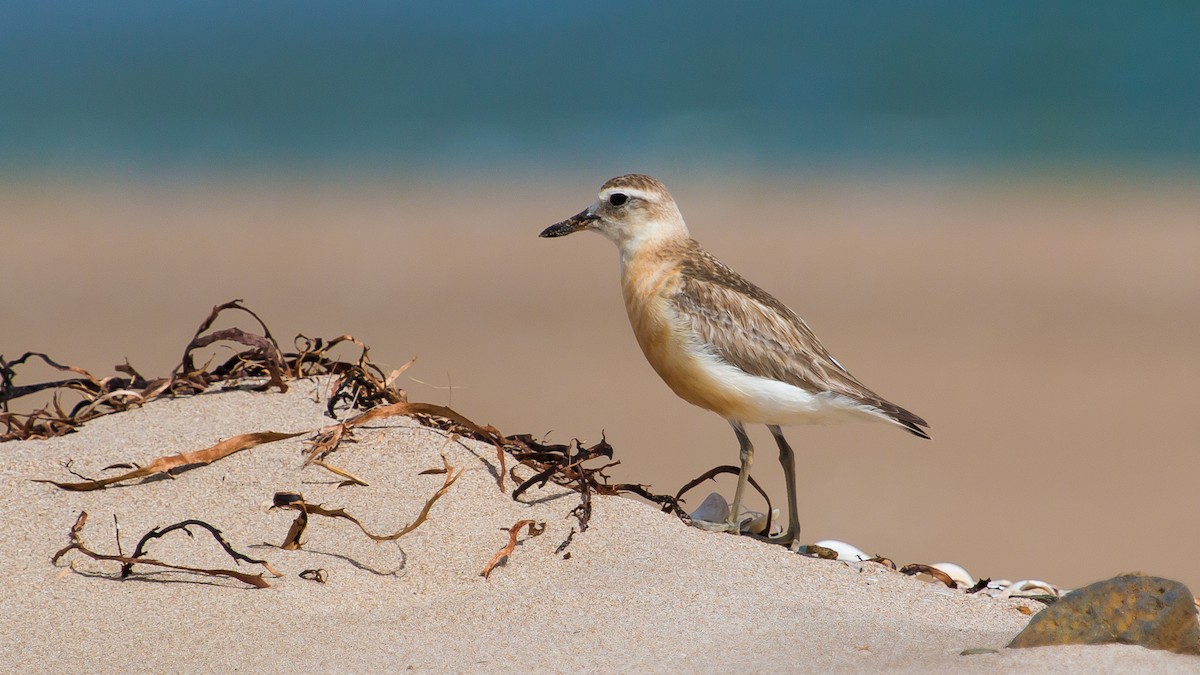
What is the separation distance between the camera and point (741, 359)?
18.9 ft

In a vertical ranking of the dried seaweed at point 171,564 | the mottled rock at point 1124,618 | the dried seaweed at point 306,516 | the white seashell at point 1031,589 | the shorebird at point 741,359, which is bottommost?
the dried seaweed at point 171,564

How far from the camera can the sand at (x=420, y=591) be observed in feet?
10.9

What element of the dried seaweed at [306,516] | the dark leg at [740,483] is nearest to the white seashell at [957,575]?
the dark leg at [740,483]

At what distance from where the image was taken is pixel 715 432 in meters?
12.4

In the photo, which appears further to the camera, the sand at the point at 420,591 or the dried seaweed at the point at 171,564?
the dried seaweed at the point at 171,564

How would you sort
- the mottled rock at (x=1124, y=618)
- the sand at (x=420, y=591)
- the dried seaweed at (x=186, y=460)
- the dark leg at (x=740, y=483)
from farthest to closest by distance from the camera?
1. the dark leg at (x=740, y=483)
2. the dried seaweed at (x=186, y=460)
3. the sand at (x=420, y=591)
4. the mottled rock at (x=1124, y=618)

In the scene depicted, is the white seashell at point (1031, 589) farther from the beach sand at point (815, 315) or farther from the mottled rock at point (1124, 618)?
the mottled rock at point (1124, 618)

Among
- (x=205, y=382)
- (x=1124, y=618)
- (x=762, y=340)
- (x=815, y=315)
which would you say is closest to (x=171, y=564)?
(x=205, y=382)

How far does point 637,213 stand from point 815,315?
1006 cm

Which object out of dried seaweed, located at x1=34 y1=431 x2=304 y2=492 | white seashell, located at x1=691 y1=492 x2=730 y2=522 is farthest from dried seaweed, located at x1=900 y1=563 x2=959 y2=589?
dried seaweed, located at x1=34 y1=431 x2=304 y2=492

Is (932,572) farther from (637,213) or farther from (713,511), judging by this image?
(637,213)

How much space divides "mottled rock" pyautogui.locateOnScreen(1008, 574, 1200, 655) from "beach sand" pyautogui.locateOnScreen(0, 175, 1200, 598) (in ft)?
3.91

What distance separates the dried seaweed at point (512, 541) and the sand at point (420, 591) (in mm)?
31

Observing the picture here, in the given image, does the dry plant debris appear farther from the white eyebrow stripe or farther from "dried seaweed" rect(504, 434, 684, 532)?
the white eyebrow stripe
